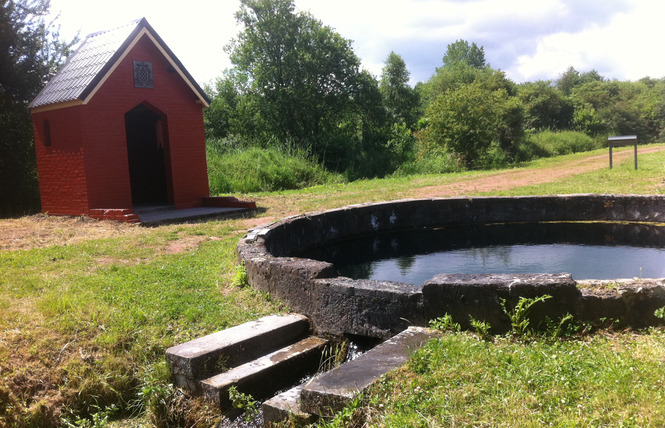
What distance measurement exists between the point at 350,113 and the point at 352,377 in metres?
26.4

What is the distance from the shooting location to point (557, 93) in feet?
125

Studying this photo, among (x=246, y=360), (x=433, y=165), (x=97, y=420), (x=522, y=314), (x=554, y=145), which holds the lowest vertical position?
(x=97, y=420)

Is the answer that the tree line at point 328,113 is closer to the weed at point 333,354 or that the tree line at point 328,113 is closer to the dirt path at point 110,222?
the dirt path at point 110,222

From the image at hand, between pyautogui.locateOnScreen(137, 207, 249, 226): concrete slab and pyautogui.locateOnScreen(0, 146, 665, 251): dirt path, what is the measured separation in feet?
2.06

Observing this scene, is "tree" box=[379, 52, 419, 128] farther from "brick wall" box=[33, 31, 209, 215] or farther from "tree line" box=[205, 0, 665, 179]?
"brick wall" box=[33, 31, 209, 215]

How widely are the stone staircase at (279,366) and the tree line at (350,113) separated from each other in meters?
16.5

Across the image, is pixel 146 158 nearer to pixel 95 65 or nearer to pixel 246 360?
pixel 95 65

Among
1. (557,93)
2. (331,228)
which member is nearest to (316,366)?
(331,228)

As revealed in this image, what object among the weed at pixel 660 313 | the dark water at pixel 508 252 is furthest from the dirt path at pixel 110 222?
the weed at pixel 660 313

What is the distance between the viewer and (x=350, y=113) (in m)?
29.0

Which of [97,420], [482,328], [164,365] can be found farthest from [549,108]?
[97,420]

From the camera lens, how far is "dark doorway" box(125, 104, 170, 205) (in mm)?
15398

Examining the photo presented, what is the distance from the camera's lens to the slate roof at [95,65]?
1194cm

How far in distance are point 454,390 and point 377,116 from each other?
1044 inches
